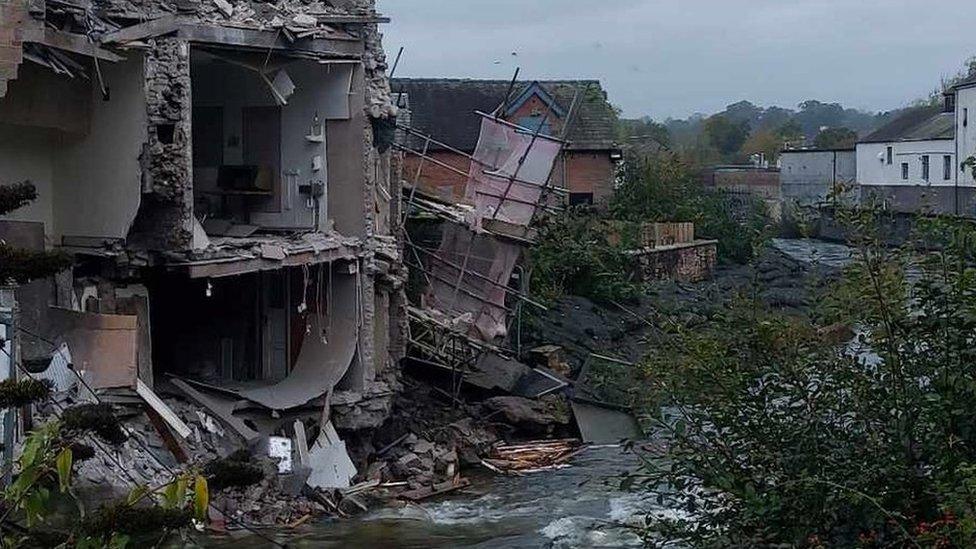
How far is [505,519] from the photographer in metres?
17.5

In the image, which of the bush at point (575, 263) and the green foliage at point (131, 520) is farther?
the bush at point (575, 263)

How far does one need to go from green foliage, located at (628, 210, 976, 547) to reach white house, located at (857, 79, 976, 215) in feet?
124

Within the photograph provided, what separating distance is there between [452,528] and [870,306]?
9156 millimetres

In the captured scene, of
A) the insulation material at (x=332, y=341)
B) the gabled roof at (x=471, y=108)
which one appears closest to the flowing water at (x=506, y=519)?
the insulation material at (x=332, y=341)

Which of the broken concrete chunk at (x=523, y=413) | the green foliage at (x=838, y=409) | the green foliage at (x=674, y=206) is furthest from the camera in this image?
the green foliage at (x=674, y=206)

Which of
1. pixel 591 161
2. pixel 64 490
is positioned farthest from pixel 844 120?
pixel 64 490

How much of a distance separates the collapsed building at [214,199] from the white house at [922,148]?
97.7ft

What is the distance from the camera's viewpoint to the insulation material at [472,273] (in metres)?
25.8

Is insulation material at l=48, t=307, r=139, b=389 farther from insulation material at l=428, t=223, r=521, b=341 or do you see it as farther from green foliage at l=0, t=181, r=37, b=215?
insulation material at l=428, t=223, r=521, b=341

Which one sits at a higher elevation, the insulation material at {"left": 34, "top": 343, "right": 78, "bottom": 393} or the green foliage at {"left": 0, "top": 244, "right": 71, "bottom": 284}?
the green foliage at {"left": 0, "top": 244, "right": 71, "bottom": 284}

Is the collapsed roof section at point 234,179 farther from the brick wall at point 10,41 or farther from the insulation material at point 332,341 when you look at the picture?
Result: the brick wall at point 10,41

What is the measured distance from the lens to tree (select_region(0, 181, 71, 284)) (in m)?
5.70

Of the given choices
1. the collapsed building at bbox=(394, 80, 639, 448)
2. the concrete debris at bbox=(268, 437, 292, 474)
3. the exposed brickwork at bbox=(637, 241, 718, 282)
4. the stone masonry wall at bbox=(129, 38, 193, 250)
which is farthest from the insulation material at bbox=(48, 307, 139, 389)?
the exposed brickwork at bbox=(637, 241, 718, 282)

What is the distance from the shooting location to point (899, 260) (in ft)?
29.0
